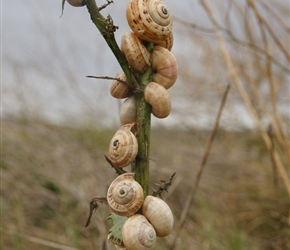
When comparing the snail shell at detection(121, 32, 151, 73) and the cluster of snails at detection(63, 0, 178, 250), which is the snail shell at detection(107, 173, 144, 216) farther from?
the snail shell at detection(121, 32, 151, 73)

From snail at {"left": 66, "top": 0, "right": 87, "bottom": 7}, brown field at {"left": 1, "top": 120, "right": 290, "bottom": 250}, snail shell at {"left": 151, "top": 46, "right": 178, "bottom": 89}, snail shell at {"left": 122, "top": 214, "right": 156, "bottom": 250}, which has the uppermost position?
snail at {"left": 66, "top": 0, "right": 87, "bottom": 7}

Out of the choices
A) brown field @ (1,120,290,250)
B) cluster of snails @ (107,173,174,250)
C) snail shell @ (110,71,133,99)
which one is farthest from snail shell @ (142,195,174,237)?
brown field @ (1,120,290,250)

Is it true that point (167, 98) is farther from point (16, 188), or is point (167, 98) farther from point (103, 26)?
point (16, 188)

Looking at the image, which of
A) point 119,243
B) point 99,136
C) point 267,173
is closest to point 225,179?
point 267,173

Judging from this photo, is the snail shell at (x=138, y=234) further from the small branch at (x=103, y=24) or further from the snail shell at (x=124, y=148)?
the small branch at (x=103, y=24)

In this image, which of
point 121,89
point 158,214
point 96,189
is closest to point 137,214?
point 158,214

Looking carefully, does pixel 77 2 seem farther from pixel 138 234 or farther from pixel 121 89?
pixel 138 234

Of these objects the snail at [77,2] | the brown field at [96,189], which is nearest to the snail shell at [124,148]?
the snail at [77,2]
